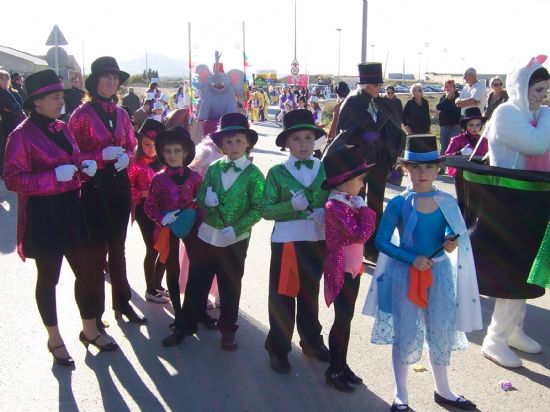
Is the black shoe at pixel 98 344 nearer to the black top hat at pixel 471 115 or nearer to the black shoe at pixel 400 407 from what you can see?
the black shoe at pixel 400 407

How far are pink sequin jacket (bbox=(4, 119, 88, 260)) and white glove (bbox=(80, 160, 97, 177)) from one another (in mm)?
107

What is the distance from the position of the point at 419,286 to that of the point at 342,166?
2.81 feet

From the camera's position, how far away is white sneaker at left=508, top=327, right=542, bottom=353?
4.35m

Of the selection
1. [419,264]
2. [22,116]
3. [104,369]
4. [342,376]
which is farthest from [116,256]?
[22,116]

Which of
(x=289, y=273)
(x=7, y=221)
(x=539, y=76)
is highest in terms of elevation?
(x=539, y=76)

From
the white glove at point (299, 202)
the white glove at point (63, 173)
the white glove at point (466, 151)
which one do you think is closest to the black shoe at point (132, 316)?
the white glove at point (63, 173)

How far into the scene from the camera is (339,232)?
143 inches

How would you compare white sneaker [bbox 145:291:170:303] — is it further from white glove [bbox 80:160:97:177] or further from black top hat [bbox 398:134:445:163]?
black top hat [bbox 398:134:445:163]

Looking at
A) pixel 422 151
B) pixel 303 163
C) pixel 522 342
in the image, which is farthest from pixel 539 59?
pixel 522 342

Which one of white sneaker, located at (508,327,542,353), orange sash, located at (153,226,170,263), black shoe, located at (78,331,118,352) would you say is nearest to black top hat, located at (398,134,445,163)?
white sneaker, located at (508,327,542,353)

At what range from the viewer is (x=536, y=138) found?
4.00 metres

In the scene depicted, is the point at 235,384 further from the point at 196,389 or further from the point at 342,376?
the point at 342,376

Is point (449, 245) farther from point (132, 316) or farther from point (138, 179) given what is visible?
point (138, 179)

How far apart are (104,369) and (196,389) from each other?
0.74 meters
